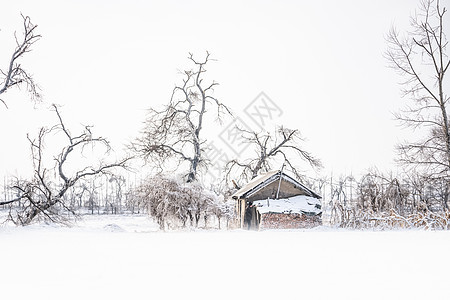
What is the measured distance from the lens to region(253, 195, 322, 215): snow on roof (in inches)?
995

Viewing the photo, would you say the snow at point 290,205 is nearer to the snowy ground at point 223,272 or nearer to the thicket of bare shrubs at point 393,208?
the thicket of bare shrubs at point 393,208

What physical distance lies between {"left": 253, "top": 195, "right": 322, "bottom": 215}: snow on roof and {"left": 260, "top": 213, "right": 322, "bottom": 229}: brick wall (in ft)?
0.93

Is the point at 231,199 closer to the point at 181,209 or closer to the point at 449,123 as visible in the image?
the point at 181,209

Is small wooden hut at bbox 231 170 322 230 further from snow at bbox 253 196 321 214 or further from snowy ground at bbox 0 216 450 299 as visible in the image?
snowy ground at bbox 0 216 450 299

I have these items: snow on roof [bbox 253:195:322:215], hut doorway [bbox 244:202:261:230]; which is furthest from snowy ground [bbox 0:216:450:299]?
hut doorway [bbox 244:202:261:230]

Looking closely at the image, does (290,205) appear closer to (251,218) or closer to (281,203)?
(281,203)

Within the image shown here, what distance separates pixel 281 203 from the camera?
25578 mm

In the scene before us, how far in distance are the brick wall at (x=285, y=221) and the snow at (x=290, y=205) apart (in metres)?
0.33

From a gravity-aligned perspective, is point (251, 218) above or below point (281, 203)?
below

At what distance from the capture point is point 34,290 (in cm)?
452

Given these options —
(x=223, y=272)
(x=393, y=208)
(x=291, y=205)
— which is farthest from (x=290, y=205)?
(x=223, y=272)

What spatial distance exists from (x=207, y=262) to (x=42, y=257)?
3.04 m

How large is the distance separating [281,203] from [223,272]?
20.7 m

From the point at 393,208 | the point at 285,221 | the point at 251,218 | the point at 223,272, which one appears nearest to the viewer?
the point at 223,272
